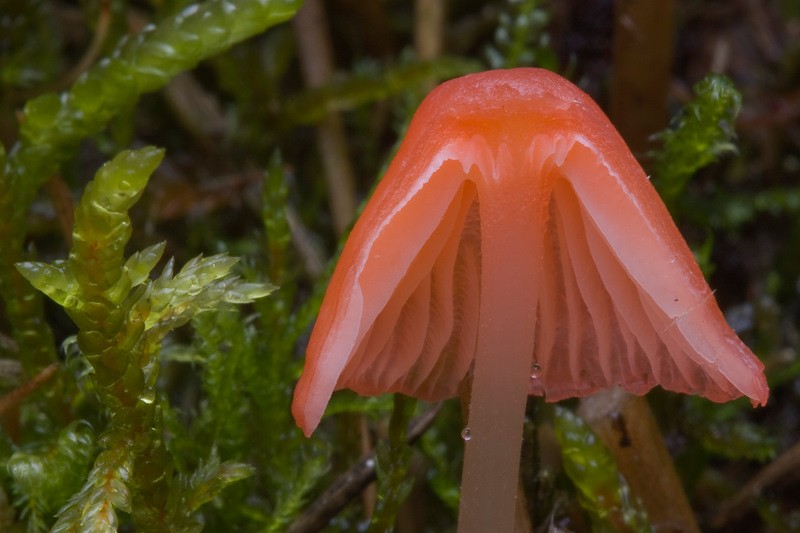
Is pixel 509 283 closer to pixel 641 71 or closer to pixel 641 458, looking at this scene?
pixel 641 458

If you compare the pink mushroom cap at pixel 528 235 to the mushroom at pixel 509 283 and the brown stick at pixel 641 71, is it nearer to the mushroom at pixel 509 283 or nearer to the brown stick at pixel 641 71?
the mushroom at pixel 509 283

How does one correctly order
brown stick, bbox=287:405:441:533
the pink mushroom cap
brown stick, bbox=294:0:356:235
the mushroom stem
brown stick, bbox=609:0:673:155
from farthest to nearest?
brown stick, bbox=294:0:356:235
brown stick, bbox=609:0:673:155
brown stick, bbox=287:405:441:533
the mushroom stem
the pink mushroom cap

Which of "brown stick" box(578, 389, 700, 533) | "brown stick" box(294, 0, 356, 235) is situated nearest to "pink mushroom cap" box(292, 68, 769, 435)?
"brown stick" box(578, 389, 700, 533)

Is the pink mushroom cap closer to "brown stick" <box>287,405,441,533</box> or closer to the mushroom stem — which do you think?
the mushroom stem

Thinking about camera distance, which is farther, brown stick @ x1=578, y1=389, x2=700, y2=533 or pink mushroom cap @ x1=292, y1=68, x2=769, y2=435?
brown stick @ x1=578, y1=389, x2=700, y2=533

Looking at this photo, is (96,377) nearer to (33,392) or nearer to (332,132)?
(33,392)

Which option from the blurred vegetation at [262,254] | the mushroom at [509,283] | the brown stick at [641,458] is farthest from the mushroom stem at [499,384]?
the brown stick at [641,458]

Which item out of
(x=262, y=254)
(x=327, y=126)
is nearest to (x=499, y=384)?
(x=262, y=254)

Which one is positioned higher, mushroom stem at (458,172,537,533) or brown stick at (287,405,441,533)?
mushroom stem at (458,172,537,533)
